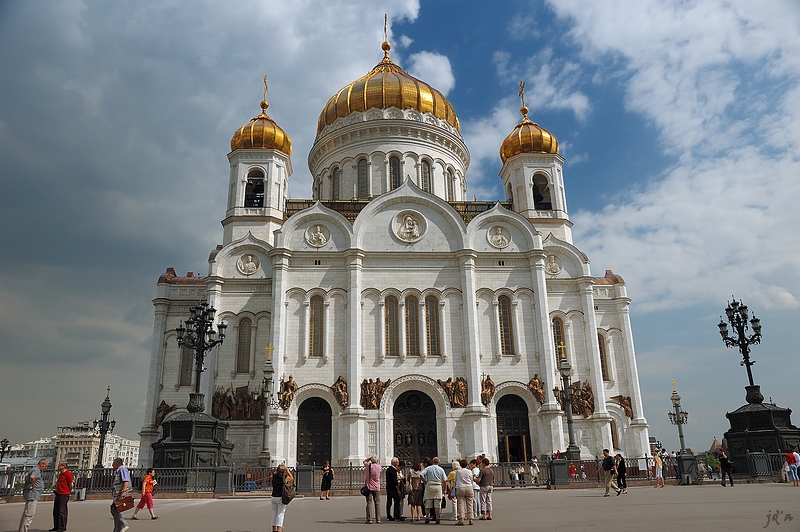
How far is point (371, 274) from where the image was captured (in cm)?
3228

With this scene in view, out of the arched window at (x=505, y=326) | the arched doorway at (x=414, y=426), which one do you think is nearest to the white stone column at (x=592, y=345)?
the arched window at (x=505, y=326)

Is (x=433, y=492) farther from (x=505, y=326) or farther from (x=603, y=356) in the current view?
(x=603, y=356)

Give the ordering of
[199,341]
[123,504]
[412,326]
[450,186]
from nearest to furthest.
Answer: [123,504] < [199,341] < [412,326] < [450,186]

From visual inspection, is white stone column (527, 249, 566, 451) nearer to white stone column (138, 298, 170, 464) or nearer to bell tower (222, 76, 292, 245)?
bell tower (222, 76, 292, 245)

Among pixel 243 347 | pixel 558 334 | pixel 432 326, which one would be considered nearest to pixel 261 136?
pixel 243 347

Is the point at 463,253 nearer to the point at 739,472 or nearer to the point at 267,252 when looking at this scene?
the point at 267,252

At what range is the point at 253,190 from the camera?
36.9 m

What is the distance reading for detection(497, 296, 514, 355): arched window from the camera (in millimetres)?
31772

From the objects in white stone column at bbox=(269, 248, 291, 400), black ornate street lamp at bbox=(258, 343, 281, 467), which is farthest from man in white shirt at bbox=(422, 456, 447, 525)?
white stone column at bbox=(269, 248, 291, 400)

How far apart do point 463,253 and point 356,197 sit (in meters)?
9.43

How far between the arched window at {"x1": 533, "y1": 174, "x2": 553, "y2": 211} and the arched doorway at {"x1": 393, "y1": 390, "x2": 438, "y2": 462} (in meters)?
14.5

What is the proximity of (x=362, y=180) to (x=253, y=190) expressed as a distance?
6910mm

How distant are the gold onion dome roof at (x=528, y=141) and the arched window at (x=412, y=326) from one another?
12.8 meters

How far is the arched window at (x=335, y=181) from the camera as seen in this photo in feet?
131
